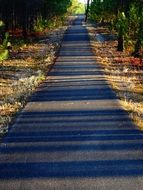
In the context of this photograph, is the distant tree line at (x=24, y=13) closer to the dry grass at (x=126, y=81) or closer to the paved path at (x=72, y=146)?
the dry grass at (x=126, y=81)

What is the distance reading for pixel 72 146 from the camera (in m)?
9.52

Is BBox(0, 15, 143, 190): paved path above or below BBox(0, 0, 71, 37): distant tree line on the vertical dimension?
above

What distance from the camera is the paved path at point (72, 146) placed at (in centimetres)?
753

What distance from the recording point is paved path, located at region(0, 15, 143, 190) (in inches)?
297

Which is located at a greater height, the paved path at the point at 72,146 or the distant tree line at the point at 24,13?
the paved path at the point at 72,146

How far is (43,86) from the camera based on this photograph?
728 inches

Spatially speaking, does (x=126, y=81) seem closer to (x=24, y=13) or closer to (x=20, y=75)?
(x=20, y=75)

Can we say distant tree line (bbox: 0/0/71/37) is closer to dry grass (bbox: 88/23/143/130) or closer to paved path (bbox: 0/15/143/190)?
dry grass (bbox: 88/23/143/130)

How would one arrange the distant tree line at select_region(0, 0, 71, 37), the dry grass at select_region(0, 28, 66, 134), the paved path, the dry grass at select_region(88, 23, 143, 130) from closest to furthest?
the paved path
the dry grass at select_region(88, 23, 143, 130)
the dry grass at select_region(0, 28, 66, 134)
the distant tree line at select_region(0, 0, 71, 37)

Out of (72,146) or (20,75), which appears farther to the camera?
(20,75)

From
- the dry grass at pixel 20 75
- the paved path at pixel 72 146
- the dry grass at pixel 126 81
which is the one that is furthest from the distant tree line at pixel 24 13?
the paved path at pixel 72 146

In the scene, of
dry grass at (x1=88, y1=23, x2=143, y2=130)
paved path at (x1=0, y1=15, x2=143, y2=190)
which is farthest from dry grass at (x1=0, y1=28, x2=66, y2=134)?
dry grass at (x1=88, y1=23, x2=143, y2=130)

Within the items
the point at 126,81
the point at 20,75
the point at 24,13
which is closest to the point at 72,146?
the point at 126,81

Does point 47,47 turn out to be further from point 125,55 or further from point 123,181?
point 123,181
